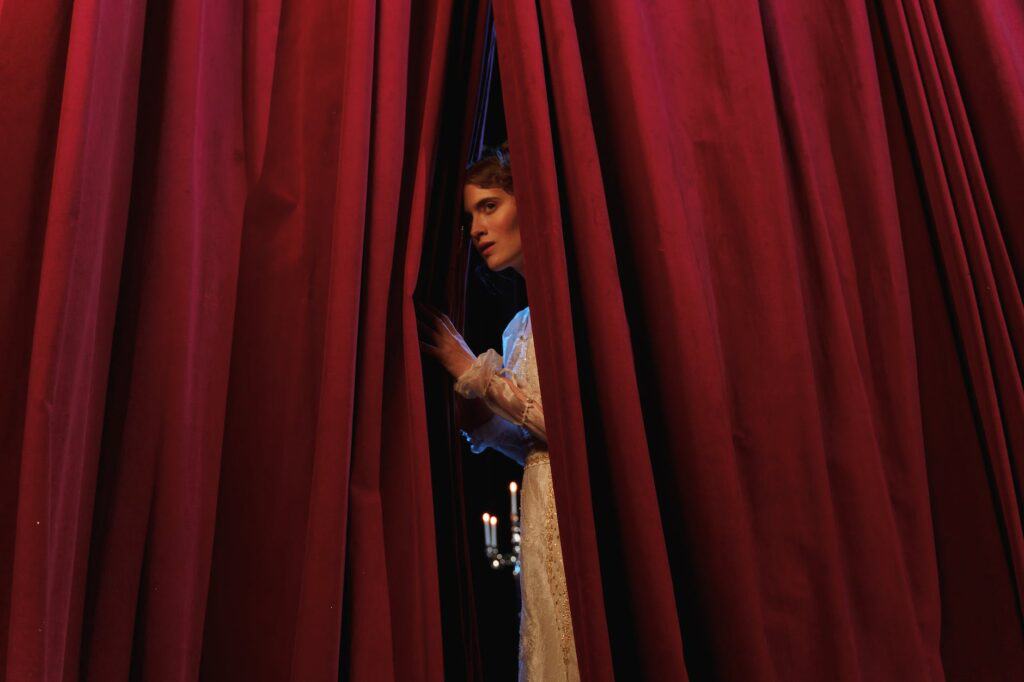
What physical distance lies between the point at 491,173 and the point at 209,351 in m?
0.75

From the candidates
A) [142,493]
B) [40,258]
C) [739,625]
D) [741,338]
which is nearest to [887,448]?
[741,338]

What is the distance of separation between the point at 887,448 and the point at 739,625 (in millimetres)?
417

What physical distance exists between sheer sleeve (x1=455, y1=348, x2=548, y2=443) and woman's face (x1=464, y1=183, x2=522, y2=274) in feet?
0.92

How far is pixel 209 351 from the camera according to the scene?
2.94 feet

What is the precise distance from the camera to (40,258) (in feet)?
2.72

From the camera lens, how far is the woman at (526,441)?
3.73 ft

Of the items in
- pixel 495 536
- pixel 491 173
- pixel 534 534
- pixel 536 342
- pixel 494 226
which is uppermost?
pixel 491 173

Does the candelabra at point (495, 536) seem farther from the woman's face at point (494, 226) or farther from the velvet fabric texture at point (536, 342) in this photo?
the velvet fabric texture at point (536, 342)

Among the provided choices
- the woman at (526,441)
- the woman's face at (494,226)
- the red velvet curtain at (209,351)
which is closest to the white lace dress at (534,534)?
the woman at (526,441)

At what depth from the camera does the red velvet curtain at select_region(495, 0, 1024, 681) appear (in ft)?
2.75

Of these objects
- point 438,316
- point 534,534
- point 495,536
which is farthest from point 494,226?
point 495,536

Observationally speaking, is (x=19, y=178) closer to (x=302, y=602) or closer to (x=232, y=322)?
(x=232, y=322)

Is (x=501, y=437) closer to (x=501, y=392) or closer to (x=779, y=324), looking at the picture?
(x=501, y=392)

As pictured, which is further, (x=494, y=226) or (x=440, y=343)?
(x=494, y=226)
